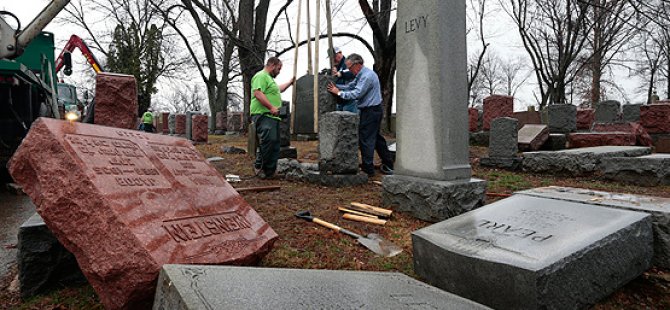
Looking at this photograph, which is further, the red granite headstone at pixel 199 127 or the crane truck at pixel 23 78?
the red granite headstone at pixel 199 127

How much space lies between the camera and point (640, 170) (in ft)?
18.7

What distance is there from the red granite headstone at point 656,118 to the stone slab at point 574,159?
3890mm

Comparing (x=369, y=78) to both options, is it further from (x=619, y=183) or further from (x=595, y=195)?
(x=619, y=183)

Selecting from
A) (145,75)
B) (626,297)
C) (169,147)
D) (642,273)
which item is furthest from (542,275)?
(145,75)

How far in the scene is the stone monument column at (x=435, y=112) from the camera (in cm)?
374

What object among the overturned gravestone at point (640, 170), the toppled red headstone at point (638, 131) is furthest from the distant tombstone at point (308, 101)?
the toppled red headstone at point (638, 131)

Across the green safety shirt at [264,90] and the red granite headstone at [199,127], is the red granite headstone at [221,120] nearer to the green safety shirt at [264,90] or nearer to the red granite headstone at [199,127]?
the red granite headstone at [199,127]

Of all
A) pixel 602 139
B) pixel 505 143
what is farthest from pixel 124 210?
pixel 602 139

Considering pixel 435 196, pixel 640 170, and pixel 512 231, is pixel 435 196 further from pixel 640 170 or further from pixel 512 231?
pixel 640 170

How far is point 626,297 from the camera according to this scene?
7.72ft

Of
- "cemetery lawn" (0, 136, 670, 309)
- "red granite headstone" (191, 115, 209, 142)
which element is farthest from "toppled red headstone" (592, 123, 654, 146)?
"red granite headstone" (191, 115, 209, 142)

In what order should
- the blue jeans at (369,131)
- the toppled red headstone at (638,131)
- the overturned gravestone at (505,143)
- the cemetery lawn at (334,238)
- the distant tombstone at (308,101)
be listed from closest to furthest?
1. the cemetery lawn at (334,238)
2. the blue jeans at (369,131)
3. the overturned gravestone at (505,143)
4. the distant tombstone at (308,101)
5. the toppled red headstone at (638,131)

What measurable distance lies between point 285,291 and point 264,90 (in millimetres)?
4605

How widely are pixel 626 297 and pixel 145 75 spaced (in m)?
24.3
